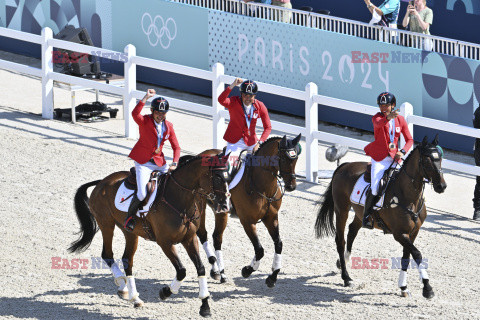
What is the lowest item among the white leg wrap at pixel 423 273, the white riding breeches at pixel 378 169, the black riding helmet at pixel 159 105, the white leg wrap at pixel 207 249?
the white leg wrap at pixel 423 273

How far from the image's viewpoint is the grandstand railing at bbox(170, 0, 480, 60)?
19.4 m

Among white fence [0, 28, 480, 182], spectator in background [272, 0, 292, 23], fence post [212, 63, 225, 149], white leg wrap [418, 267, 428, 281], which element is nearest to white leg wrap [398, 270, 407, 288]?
white leg wrap [418, 267, 428, 281]

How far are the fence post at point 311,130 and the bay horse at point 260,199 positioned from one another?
444 cm

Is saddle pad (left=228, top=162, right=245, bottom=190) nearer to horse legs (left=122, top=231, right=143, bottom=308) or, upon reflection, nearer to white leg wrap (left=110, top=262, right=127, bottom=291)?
horse legs (left=122, top=231, right=143, bottom=308)

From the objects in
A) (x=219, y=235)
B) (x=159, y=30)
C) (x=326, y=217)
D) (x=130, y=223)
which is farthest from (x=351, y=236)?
(x=159, y=30)

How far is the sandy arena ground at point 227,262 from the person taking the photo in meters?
12.5

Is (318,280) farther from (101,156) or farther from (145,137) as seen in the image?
(101,156)

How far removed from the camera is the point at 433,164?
12445 millimetres

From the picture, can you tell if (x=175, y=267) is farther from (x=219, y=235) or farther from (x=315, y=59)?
(x=315, y=59)

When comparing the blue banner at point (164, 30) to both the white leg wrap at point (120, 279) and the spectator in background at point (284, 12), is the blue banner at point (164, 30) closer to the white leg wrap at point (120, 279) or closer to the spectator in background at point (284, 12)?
the spectator in background at point (284, 12)

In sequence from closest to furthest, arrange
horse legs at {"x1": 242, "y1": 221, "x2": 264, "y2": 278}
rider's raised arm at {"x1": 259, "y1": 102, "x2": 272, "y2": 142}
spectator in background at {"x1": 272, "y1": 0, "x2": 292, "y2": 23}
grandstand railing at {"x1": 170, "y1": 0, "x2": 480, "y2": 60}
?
horse legs at {"x1": 242, "y1": 221, "x2": 264, "y2": 278} < rider's raised arm at {"x1": 259, "y1": 102, "x2": 272, "y2": 142} < grandstand railing at {"x1": 170, "y1": 0, "x2": 480, "y2": 60} < spectator in background at {"x1": 272, "y1": 0, "x2": 292, "y2": 23}

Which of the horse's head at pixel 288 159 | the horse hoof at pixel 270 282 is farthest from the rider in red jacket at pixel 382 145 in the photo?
the horse hoof at pixel 270 282

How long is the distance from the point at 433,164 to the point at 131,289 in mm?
3941

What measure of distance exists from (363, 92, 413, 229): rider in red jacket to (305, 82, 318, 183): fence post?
4.47 meters
